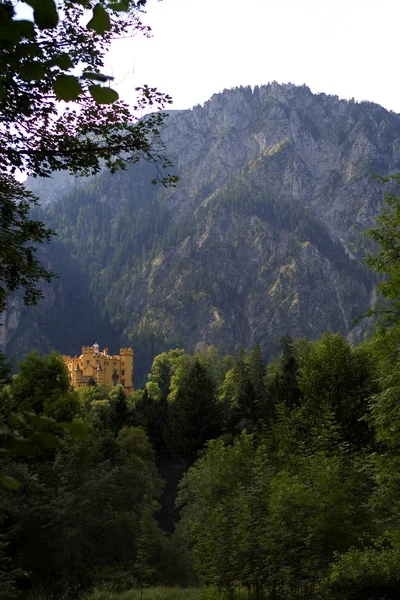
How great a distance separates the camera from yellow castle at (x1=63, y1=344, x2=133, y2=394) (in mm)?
141875

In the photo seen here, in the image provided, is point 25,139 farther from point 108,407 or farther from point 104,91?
point 108,407

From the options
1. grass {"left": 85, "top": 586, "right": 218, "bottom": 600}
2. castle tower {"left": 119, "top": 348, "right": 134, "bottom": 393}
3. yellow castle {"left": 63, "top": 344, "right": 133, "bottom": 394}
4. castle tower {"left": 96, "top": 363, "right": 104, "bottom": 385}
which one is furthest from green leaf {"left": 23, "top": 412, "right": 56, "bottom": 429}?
castle tower {"left": 119, "top": 348, "right": 134, "bottom": 393}

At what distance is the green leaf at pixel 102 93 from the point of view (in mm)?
2209

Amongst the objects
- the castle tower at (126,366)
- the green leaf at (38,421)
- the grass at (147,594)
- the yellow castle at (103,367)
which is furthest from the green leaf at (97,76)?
the castle tower at (126,366)

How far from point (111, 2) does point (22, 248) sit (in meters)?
10.6

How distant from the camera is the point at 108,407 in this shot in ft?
251

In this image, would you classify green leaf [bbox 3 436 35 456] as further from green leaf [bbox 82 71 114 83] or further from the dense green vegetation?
green leaf [bbox 82 71 114 83]

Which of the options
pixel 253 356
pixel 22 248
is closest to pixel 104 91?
pixel 22 248

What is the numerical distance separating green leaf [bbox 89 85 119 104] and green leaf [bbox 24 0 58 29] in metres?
0.26

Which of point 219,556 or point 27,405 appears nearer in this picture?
point 219,556

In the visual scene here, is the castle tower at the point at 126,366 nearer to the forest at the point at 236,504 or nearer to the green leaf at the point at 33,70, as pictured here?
the forest at the point at 236,504

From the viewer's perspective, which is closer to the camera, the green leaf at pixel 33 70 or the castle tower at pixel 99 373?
the green leaf at pixel 33 70

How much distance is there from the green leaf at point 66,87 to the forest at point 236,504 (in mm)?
1104

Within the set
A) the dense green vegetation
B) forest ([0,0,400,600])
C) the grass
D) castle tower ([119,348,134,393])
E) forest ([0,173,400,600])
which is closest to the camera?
forest ([0,0,400,600])
